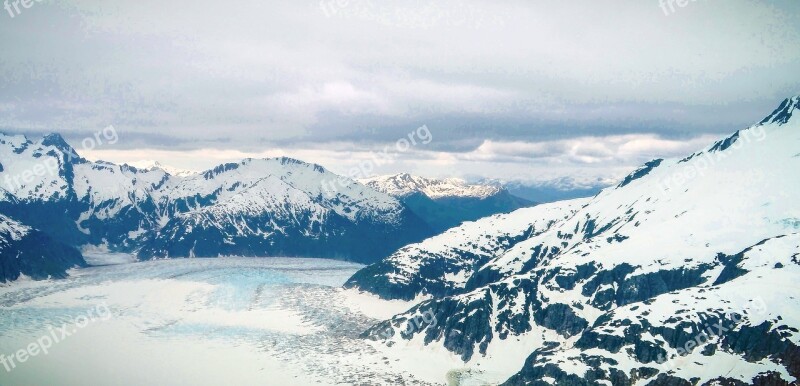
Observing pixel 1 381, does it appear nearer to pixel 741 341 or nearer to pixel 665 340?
pixel 665 340

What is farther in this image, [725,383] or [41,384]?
[41,384]

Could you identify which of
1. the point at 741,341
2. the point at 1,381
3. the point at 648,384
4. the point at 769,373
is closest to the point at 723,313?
the point at 741,341

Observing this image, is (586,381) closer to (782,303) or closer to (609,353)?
(609,353)

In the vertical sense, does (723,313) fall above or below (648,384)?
above

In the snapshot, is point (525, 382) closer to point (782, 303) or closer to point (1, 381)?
point (782, 303)

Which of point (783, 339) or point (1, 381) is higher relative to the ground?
point (783, 339)

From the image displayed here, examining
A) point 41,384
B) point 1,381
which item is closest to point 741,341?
point 41,384

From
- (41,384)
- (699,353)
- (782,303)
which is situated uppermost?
(782,303)

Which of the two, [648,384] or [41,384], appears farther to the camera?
[41,384]
